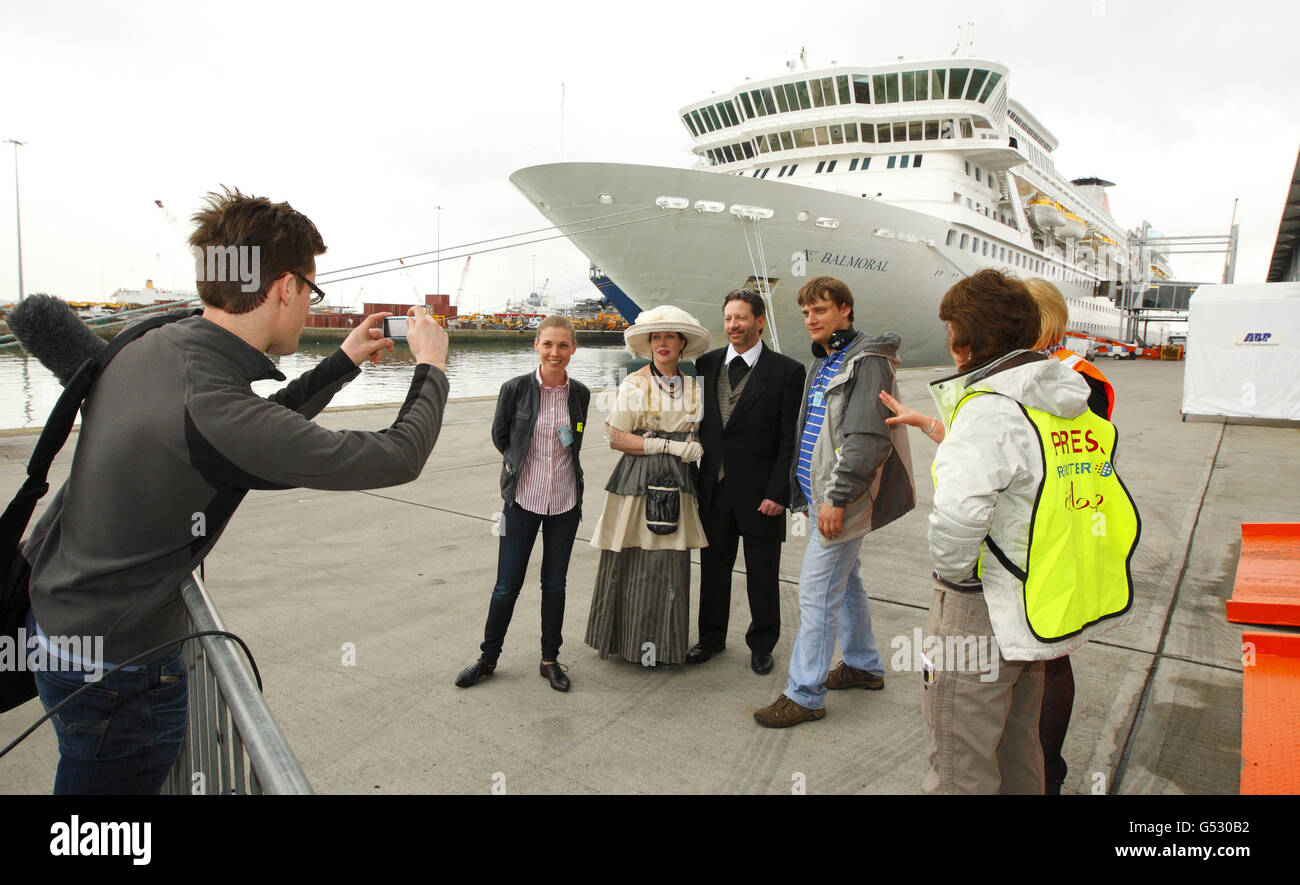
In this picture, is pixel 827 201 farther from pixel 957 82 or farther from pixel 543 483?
pixel 543 483

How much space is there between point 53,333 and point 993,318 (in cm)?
240

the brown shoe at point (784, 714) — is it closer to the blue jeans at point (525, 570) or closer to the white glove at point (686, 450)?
the blue jeans at point (525, 570)

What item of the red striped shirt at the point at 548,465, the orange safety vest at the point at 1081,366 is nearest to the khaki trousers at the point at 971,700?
the orange safety vest at the point at 1081,366

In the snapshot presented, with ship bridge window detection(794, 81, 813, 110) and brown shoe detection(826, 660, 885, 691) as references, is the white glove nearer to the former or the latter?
brown shoe detection(826, 660, 885, 691)

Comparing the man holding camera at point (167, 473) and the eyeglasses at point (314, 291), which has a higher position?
the eyeglasses at point (314, 291)

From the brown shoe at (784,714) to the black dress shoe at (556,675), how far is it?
0.85 metres

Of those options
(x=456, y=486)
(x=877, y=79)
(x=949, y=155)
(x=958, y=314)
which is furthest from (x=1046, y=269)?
(x=958, y=314)

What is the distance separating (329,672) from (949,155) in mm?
23456

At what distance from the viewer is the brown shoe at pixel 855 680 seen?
333 centimetres

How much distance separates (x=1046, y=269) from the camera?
97.1ft

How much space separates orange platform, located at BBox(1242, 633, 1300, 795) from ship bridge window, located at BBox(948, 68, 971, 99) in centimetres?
2228

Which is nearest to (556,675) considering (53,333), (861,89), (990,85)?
(53,333)

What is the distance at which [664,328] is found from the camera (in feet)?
11.9
